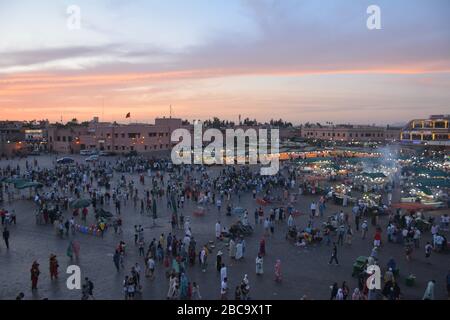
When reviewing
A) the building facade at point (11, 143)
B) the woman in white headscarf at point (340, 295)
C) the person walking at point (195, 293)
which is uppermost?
the building facade at point (11, 143)

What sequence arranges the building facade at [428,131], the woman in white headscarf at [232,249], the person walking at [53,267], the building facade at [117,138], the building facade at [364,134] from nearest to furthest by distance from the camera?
the person walking at [53,267] → the woman in white headscarf at [232,249] → the building facade at [117,138] → the building facade at [428,131] → the building facade at [364,134]

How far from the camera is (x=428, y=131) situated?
67.4 m

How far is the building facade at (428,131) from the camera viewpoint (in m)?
65.2

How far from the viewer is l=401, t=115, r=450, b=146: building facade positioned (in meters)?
65.2

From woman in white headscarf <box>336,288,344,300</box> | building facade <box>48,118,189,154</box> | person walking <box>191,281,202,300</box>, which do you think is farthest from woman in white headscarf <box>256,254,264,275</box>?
building facade <box>48,118,189,154</box>

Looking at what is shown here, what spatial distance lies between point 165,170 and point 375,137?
5695cm

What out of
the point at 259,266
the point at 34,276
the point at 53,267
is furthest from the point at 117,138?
the point at 259,266

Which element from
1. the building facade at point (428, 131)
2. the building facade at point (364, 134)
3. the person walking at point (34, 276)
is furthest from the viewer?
the building facade at point (364, 134)

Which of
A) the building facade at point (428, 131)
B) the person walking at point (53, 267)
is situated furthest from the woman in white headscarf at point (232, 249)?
the building facade at point (428, 131)

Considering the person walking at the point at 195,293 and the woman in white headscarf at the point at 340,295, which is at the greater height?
the woman in white headscarf at the point at 340,295

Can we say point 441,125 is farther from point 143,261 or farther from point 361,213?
point 143,261

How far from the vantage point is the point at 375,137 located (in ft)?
276

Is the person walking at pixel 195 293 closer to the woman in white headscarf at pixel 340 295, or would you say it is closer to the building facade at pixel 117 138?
the woman in white headscarf at pixel 340 295

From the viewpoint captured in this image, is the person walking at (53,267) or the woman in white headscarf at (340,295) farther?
the person walking at (53,267)
